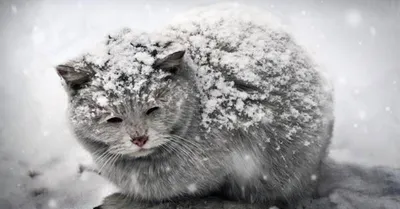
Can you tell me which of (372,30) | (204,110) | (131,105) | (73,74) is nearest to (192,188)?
(204,110)

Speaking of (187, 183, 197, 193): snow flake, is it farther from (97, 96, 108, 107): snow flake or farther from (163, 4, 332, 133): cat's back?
(97, 96, 108, 107): snow flake

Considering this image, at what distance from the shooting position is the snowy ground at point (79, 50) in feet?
11.8

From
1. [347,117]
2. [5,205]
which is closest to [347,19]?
[347,117]

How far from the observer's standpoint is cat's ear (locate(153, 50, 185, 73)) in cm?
238

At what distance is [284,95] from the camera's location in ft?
9.05

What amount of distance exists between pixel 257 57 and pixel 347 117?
1.95m

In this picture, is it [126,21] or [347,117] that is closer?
[347,117]

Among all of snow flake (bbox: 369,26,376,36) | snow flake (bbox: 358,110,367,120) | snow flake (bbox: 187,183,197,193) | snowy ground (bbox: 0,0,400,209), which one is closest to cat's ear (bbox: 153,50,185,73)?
snow flake (bbox: 187,183,197,193)

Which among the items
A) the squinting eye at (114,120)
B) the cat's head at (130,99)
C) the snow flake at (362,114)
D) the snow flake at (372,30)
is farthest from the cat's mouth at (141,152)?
the snow flake at (372,30)

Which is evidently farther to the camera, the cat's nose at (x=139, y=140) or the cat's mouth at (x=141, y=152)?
the cat's mouth at (x=141, y=152)

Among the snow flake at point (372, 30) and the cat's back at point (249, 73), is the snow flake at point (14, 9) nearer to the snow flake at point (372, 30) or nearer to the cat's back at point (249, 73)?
the cat's back at point (249, 73)

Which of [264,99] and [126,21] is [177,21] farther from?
[126,21]

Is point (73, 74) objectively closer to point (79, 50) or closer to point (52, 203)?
point (52, 203)

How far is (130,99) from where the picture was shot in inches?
Result: 88.8
